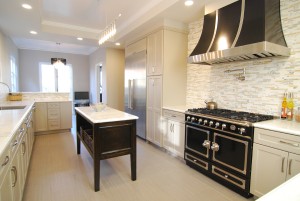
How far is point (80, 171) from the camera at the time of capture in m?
2.76

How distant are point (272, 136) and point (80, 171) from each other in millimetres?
2643

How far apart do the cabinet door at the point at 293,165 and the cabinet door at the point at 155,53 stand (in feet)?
8.12

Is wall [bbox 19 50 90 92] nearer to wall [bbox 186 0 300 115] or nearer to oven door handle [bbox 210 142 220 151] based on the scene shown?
wall [bbox 186 0 300 115]

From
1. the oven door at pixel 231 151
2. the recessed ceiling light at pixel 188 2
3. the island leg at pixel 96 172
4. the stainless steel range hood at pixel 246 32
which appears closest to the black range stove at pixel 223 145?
the oven door at pixel 231 151

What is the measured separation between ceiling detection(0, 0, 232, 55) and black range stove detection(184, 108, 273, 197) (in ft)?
5.98

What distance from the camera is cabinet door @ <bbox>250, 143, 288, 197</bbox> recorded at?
1.80 metres

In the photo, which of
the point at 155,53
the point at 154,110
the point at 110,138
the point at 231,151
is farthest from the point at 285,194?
the point at 155,53

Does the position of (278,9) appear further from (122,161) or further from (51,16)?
(51,16)

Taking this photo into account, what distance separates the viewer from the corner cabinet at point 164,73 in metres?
3.55

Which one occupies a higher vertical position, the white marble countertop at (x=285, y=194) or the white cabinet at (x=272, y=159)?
the white marble countertop at (x=285, y=194)

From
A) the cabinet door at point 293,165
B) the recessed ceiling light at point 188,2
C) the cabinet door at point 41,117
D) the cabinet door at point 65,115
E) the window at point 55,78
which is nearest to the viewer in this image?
the cabinet door at point 293,165

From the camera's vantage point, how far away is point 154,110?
382 centimetres

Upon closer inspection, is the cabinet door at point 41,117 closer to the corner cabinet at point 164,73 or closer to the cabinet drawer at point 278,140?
the corner cabinet at point 164,73

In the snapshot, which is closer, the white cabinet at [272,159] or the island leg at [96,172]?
the white cabinet at [272,159]
